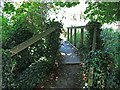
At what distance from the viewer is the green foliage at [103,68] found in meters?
2.10

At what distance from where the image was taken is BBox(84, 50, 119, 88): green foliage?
82.5 inches

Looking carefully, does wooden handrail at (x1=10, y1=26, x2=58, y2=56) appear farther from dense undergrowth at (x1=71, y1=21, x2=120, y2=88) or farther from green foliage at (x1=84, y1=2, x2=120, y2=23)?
green foliage at (x1=84, y1=2, x2=120, y2=23)

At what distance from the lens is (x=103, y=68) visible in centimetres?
→ 215

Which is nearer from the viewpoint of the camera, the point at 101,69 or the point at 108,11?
the point at 101,69

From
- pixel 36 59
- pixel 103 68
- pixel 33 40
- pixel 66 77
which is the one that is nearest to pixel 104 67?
pixel 103 68

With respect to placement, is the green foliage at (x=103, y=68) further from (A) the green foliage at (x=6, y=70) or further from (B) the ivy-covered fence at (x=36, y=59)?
(A) the green foliage at (x=6, y=70)

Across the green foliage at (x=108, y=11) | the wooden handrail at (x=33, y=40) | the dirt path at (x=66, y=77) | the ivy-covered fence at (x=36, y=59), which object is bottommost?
the dirt path at (x=66, y=77)

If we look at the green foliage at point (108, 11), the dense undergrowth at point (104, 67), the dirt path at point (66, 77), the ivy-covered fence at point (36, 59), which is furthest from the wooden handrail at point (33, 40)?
the green foliage at point (108, 11)

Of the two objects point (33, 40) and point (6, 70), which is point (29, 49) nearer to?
point (33, 40)

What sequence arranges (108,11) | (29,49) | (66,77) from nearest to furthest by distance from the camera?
(66,77) → (108,11) → (29,49)

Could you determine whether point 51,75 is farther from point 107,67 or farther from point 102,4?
point 102,4

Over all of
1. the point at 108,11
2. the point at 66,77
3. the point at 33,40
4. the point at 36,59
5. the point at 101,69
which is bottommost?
the point at 66,77

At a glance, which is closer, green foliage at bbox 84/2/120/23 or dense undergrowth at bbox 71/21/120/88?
dense undergrowth at bbox 71/21/120/88

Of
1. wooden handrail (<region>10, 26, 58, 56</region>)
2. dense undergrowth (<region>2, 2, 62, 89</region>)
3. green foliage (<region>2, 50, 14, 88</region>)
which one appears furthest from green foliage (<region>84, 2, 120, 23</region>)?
green foliage (<region>2, 50, 14, 88</region>)
